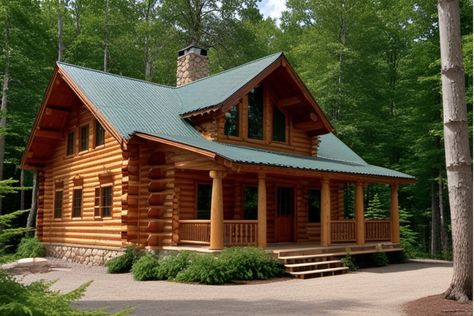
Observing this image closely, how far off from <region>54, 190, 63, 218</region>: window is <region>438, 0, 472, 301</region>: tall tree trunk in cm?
1623

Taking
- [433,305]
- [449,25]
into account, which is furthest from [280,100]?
[433,305]

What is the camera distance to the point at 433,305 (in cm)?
841

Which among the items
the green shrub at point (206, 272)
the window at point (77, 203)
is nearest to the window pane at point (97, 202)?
the window at point (77, 203)

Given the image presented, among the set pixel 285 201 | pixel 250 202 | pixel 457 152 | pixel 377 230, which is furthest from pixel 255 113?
pixel 457 152

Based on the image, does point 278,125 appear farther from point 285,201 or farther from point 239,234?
point 239,234

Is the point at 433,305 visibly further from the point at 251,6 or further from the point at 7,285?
the point at 251,6

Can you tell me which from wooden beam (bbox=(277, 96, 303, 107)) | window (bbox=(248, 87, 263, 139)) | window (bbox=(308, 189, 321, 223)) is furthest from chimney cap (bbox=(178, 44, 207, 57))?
window (bbox=(308, 189, 321, 223))

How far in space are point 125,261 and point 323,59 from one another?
2099cm

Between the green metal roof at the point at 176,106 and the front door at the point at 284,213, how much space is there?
5.22ft

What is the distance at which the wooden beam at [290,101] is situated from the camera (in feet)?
60.0

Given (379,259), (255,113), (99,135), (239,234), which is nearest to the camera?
(239,234)

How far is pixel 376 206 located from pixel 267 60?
12364mm

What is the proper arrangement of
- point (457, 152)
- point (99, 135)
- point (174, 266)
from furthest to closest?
point (99, 135)
point (174, 266)
point (457, 152)

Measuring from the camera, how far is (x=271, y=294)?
10250 millimetres
